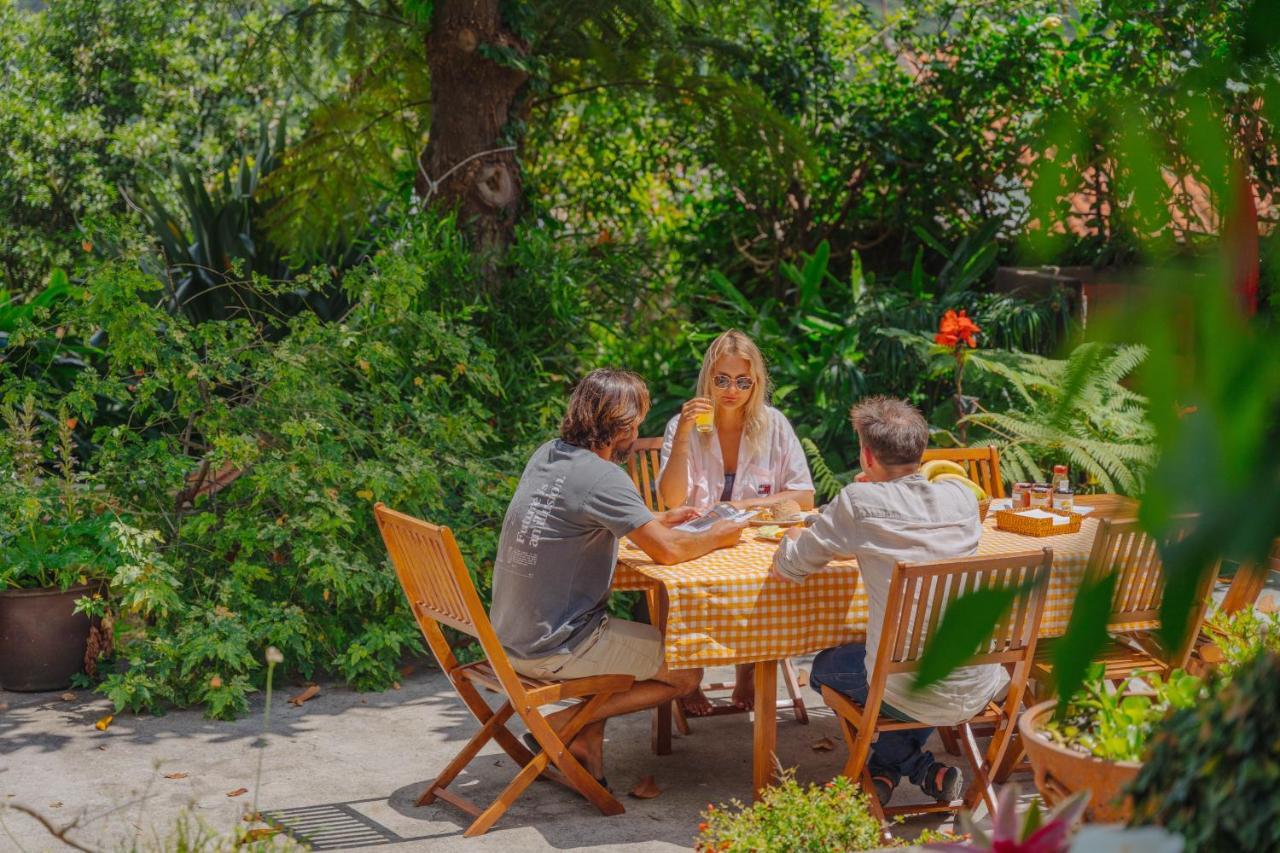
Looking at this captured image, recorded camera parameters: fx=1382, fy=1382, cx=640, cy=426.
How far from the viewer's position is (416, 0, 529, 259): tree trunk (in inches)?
312

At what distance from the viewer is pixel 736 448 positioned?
5750mm

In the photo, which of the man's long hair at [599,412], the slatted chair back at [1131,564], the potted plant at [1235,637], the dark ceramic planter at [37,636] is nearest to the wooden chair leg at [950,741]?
the potted plant at [1235,637]

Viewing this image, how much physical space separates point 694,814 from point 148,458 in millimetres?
2995

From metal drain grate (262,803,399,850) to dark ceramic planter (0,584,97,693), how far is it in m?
1.82

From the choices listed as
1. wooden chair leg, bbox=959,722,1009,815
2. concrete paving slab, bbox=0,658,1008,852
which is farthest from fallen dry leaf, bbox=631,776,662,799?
wooden chair leg, bbox=959,722,1009,815

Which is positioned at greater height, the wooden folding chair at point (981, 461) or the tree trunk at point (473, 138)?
the tree trunk at point (473, 138)

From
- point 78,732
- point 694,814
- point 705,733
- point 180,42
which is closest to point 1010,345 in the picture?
point 705,733

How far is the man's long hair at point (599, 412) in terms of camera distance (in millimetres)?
4445

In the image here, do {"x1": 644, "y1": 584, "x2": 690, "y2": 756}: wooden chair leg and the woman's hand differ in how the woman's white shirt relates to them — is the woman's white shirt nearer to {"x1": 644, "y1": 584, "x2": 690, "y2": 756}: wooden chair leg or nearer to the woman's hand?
the woman's hand

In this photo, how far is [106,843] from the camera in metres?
4.08

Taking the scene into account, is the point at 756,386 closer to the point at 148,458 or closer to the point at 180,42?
the point at 148,458

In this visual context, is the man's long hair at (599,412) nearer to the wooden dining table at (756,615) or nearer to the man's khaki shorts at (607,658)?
the wooden dining table at (756,615)

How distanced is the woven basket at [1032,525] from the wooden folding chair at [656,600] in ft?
3.04

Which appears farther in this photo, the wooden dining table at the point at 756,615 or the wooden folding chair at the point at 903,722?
the wooden dining table at the point at 756,615
